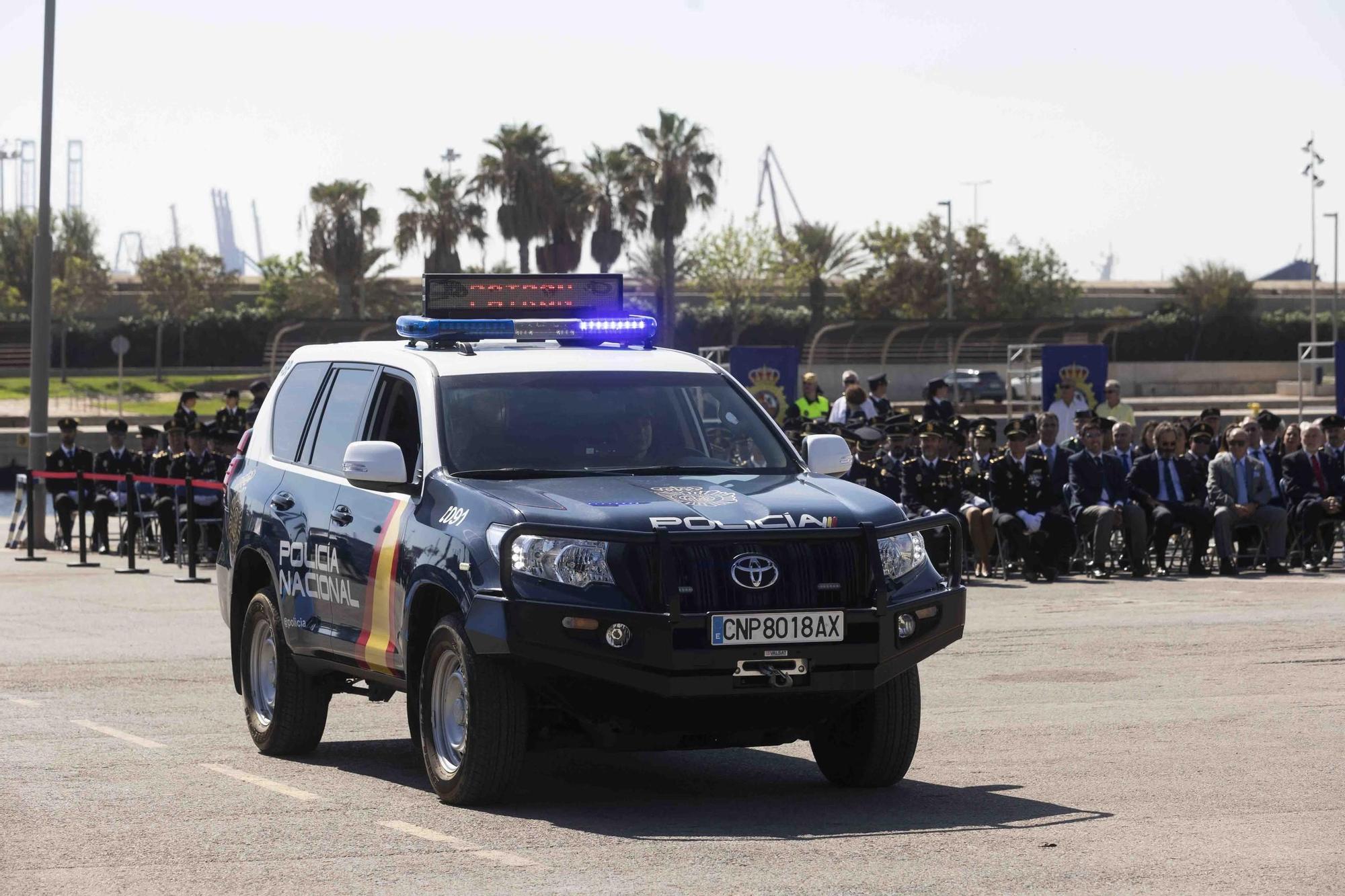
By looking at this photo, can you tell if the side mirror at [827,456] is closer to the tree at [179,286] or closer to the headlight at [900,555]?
the headlight at [900,555]

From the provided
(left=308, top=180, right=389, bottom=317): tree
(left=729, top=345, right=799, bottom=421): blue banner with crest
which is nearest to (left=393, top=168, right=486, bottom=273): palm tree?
(left=308, top=180, right=389, bottom=317): tree

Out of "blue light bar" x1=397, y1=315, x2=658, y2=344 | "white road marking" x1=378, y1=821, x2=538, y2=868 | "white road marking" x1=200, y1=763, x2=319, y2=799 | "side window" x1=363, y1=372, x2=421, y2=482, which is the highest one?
"blue light bar" x1=397, y1=315, x2=658, y2=344

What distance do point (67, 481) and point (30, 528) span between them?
1807 millimetres

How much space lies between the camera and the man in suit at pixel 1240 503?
22234 mm

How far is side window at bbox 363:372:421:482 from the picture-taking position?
9281mm

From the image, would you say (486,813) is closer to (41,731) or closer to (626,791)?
(626,791)

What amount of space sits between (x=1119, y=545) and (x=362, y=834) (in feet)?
53.8

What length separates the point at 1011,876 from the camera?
6938 mm

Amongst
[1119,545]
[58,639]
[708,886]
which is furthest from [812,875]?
[1119,545]

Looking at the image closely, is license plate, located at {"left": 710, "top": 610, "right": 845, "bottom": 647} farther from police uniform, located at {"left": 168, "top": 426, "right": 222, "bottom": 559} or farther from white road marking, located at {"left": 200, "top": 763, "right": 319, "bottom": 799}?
police uniform, located at {"left": 168, "top": 426, "right": 222, "bottom": 559}

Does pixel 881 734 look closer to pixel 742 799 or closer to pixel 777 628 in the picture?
pixel 742 799

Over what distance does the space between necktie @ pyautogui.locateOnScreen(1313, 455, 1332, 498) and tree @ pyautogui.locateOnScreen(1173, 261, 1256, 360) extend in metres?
75.3

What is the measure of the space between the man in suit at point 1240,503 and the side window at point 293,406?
13622 mm

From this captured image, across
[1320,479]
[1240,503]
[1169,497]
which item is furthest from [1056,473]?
[1320,479]
